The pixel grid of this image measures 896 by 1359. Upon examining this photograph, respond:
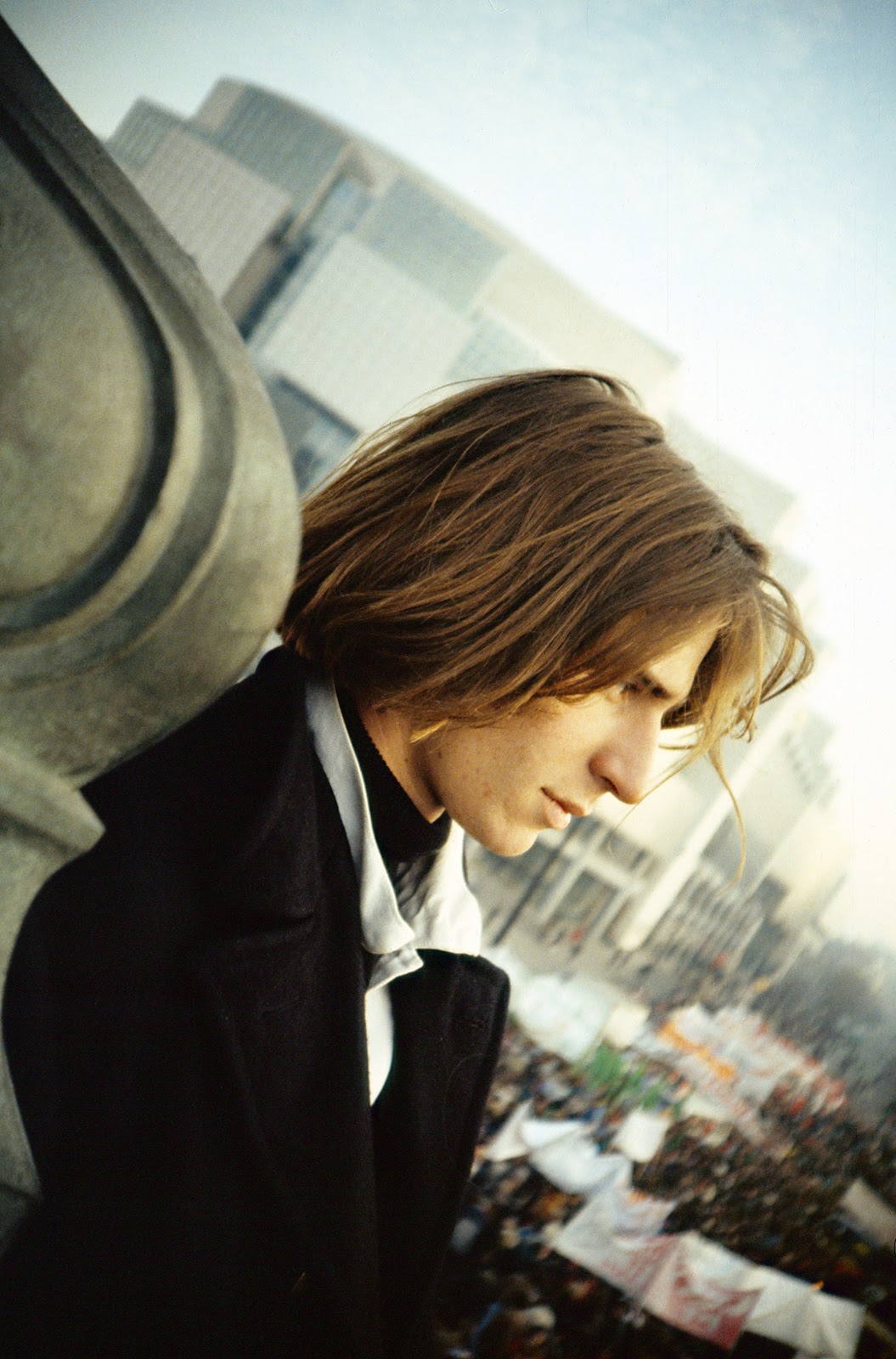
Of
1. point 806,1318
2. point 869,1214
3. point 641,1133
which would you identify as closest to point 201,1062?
point 806,1318

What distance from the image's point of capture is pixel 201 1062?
80 centimetres

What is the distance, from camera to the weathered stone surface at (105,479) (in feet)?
1.35

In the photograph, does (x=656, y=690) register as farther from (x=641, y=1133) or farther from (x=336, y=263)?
(x=336, y=263)

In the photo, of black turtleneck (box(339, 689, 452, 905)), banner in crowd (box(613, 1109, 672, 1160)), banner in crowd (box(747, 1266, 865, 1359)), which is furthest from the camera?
banner in crowd (box(613, 1109, 672, 1160))

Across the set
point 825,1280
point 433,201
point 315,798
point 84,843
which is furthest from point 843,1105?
point 433,201

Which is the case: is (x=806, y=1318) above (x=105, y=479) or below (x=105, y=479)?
below

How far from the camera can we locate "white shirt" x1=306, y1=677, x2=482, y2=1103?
1.02m

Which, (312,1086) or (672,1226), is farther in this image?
(672,1226)

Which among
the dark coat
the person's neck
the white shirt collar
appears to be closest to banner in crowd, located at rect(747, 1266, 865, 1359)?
the dark coat

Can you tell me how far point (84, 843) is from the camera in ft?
1.58

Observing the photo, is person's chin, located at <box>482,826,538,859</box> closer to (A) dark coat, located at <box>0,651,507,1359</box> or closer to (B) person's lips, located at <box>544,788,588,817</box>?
(B) person's lips, located at <box>544,788,588,817</box>

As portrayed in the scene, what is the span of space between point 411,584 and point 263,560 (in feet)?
1.84

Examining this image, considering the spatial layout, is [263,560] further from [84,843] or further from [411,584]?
[411,584]

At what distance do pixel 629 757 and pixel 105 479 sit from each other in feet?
2.62
